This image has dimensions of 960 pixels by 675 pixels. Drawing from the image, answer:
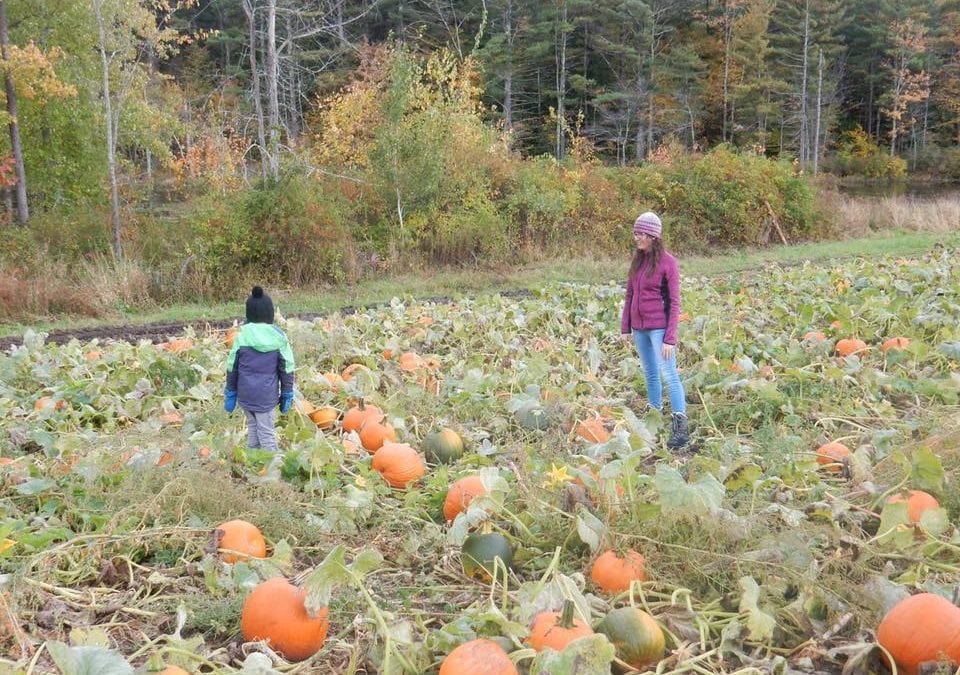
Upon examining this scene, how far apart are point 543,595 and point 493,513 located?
802 millimetres

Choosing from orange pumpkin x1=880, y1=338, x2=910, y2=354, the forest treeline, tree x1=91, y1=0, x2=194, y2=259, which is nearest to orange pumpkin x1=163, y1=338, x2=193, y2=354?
orange pumpkin x1=880, y1=338, x2=910, y2=354

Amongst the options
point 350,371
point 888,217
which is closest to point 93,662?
point 350,371

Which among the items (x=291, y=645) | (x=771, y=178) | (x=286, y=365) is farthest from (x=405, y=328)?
(x=771, y=178)

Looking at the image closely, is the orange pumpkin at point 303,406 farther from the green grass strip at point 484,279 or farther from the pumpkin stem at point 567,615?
the green grass strip at point 484,279

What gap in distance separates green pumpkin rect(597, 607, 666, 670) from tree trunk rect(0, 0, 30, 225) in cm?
1814

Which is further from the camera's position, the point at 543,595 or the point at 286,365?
the point at 286,365

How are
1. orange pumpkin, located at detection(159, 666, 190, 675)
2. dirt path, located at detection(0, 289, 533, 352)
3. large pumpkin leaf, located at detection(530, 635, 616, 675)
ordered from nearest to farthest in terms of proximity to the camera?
large pumpkin leaf, located at detection(530, 635, 616, 675) < orange pumpkin, located at detection(159, 666, 190, 675) < dirt path, located at detection(0, 289, 533, 352)

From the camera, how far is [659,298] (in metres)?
6.03

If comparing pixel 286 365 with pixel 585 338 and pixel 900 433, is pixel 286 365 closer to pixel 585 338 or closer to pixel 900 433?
pixel 900 433

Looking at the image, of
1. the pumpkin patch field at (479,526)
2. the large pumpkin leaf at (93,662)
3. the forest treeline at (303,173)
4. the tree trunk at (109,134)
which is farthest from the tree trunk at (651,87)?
the large pumpkin leaf at (93,662)

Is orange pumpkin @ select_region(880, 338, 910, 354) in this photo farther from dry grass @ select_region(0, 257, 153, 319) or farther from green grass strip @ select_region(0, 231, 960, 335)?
dry grass @ select_region(0, 257, 153, 319)

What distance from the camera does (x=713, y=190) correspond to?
22.5m

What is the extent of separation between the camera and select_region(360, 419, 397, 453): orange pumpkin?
15.3 feet

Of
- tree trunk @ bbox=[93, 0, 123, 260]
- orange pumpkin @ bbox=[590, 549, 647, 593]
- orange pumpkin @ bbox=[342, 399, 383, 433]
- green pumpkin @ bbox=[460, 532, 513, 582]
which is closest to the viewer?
orange pumpkin @ bbox=[590, 549, 647, 593]
